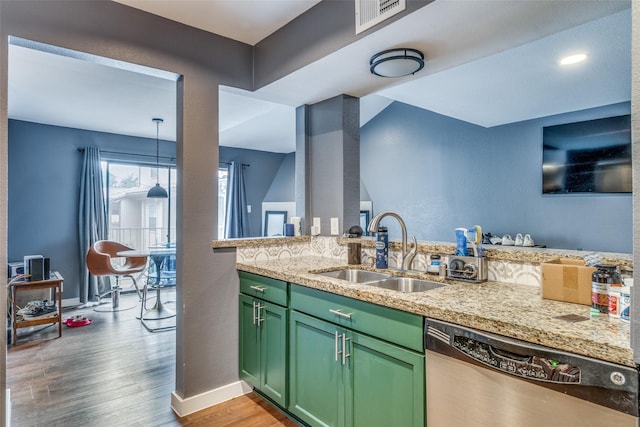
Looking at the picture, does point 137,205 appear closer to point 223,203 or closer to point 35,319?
point 223,203

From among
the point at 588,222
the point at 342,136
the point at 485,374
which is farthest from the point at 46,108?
the point at 588,222

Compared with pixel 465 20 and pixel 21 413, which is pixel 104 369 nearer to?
pixel 21 413

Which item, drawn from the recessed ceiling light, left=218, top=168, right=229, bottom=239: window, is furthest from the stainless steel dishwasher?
left=218, top=168, right=229, bottom=239: window

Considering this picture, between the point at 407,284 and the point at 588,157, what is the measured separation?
12.8ft

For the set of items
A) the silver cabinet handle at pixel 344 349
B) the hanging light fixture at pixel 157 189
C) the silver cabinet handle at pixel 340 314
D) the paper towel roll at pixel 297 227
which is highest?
the hanging light fixture at pixel 157 189

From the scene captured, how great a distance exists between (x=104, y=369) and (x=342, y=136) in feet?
8.74

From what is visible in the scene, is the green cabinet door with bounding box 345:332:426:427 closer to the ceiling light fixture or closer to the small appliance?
the small appliance

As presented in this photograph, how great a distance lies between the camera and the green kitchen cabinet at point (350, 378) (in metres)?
1.35

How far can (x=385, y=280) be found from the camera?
1.97 m

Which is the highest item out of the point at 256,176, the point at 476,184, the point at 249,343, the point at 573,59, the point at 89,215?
the point at 573,59

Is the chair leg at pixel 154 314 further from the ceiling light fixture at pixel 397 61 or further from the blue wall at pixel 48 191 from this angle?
the ceiling light fixture at pixel 397 61

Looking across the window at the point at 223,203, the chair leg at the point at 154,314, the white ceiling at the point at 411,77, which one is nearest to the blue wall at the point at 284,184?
the window at the point at 223,203

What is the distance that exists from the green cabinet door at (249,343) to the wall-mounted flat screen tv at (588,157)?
4.23 metres

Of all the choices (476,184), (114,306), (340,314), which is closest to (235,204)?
(114,306)
